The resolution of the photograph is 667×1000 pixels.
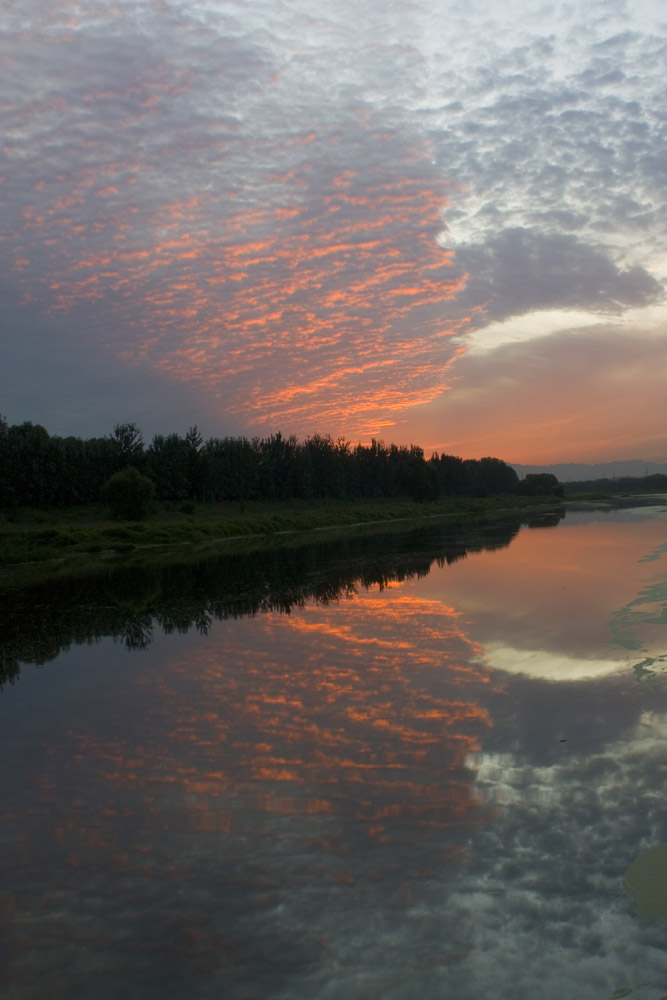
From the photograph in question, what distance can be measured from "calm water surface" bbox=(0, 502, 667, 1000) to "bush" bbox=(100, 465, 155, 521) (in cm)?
3773

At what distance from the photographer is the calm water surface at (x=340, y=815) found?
3.93m

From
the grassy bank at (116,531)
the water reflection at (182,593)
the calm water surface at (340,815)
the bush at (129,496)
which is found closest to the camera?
the calm water surface at (340,815)

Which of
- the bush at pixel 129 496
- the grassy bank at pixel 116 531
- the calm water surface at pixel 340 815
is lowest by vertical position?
the calm water surface at pixel 340 815

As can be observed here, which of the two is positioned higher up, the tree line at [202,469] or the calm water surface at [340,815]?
the tree line at [202,469]

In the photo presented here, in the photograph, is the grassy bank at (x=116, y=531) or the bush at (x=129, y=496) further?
the bush at (x=129, y=496)

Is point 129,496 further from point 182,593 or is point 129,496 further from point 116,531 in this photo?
point 182,593

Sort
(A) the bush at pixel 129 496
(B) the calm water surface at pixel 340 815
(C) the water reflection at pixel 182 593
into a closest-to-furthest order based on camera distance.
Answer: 1. (B) the calm water surface at pixel 340 815
2. (C) the water reflection at pixel 182 593
3. (A) the bush at pixel 129 496

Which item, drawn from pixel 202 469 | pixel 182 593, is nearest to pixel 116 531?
pixel 182 593

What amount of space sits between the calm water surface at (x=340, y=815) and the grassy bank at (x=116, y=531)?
690 inches

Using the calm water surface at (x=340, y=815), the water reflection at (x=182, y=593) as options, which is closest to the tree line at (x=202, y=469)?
the water reflection at (x=182, y=593)

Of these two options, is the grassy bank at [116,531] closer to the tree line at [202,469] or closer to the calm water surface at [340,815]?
the tree line at [202,469]

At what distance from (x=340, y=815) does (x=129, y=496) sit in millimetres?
46179

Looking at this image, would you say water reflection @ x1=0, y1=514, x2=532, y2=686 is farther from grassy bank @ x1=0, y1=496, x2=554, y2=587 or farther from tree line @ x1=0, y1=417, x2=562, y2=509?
tree line @ x1=0, y1=417, x2=562, y2=509

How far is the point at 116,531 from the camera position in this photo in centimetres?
4109
